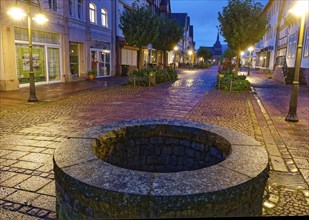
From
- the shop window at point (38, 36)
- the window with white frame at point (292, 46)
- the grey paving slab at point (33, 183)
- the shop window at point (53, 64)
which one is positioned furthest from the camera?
the window with white frame at point (292, 46)

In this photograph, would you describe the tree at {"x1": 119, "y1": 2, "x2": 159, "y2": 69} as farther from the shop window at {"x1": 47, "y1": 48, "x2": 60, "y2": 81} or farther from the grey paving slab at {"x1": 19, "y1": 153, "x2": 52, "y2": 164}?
the grey paving slab at {"x1": 19, "y1": 153, "x2": 52, "y2": 164}

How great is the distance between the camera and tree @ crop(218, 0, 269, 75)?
17.0 meters

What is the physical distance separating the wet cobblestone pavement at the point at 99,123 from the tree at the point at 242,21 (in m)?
7.56

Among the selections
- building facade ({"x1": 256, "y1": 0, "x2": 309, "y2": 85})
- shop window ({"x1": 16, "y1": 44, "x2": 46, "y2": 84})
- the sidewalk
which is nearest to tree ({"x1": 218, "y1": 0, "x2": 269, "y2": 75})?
building facade ({"x1": 256, "y1": 0, "x2": 309, "y2": 85})

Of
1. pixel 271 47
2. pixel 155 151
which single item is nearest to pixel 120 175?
pixel 155 151

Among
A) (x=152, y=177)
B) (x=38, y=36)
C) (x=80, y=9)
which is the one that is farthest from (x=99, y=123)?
(x=80, y=9)

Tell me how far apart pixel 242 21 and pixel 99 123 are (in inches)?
522

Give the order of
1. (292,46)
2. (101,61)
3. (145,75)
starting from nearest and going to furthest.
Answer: (145,75)
(101,61)
(292,46)

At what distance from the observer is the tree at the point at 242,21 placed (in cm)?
1700

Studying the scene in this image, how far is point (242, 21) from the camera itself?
16781 millimetres

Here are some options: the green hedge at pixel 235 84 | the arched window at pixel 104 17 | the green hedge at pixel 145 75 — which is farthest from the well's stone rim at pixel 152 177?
the arched window at pixel 104 17

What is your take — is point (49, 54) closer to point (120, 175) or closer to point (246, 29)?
point (246, 29)

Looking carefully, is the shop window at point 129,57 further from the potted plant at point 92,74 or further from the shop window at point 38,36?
the shop window at point 38,36

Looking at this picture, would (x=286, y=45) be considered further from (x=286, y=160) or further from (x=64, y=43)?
(x=286, y=160)
